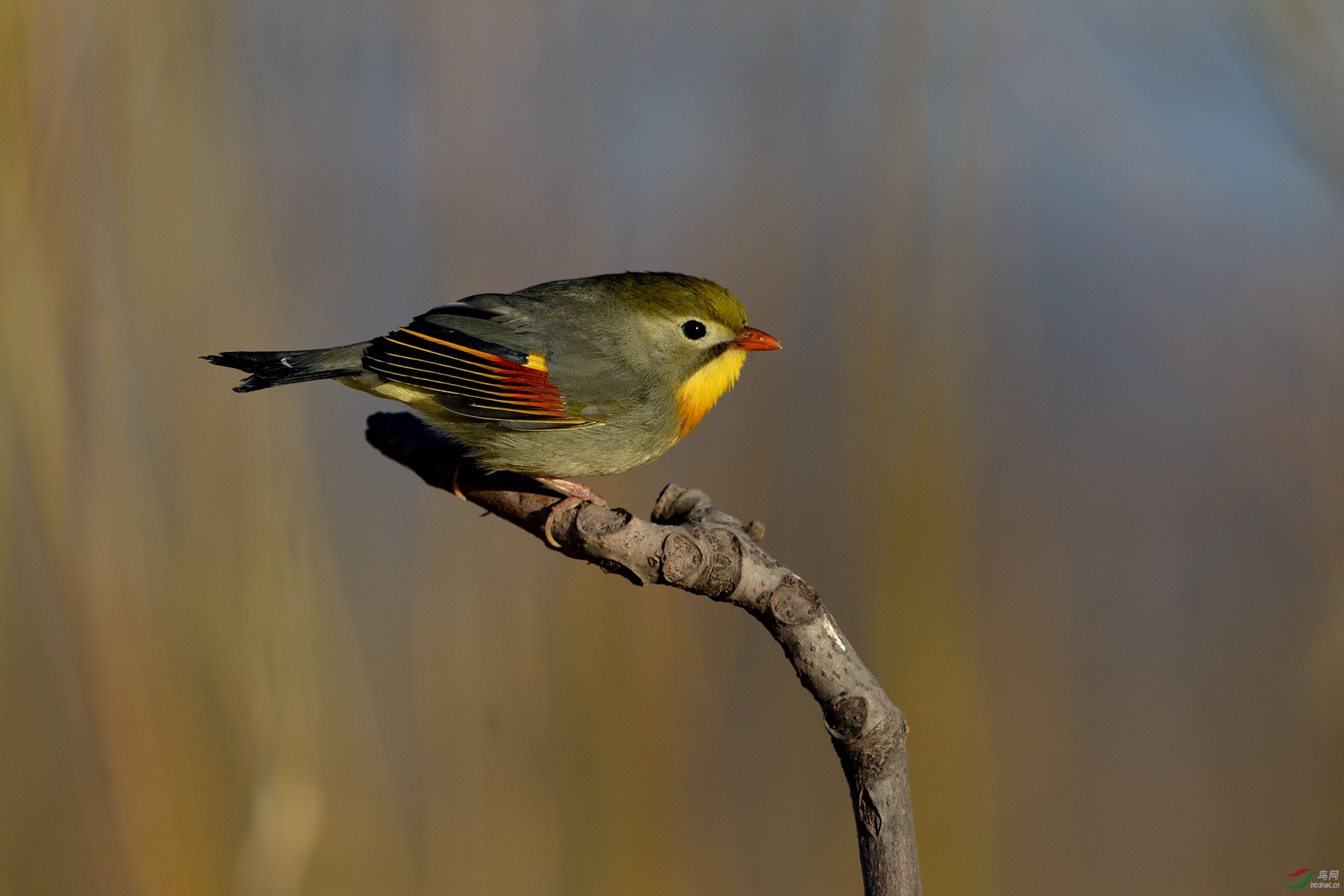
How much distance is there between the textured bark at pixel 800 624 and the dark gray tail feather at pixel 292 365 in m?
0.94

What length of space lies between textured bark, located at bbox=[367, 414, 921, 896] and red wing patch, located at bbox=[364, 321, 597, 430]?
0.52 metres

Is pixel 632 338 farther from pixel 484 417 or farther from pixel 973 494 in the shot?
pixel 973 494

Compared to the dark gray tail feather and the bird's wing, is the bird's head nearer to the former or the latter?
the bird's wing

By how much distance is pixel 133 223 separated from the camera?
3387 millimetres

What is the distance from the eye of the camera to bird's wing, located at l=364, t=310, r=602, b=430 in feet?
10.5

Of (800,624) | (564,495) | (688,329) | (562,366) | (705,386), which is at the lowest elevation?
→ (800,624)

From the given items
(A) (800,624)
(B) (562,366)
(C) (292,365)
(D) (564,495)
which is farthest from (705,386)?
(A) (800,624)

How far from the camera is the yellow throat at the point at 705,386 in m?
3.48

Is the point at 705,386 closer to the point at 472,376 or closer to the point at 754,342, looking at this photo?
the point at 754,342

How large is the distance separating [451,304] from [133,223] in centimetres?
113

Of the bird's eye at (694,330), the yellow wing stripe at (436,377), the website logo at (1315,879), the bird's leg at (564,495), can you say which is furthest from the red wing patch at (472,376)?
the website logo at (1315,879)

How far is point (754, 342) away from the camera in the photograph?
3441 mm

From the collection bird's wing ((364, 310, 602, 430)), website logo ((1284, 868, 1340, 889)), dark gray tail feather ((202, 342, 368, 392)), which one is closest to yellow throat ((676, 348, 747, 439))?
bird's wing ((364, 310, 602, 430))

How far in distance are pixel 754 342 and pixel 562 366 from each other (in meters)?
0.68
